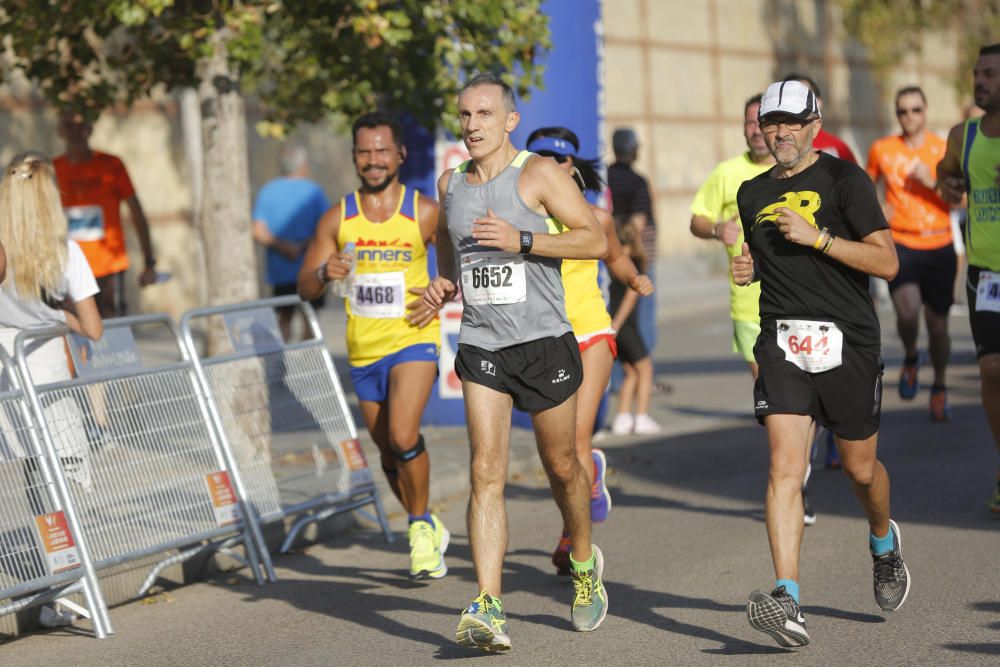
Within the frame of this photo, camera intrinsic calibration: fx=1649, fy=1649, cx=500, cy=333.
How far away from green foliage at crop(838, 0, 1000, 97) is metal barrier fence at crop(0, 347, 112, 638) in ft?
91.8

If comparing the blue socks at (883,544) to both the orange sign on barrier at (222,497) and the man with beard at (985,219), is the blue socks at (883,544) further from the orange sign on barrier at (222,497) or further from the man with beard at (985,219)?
the orange sign on barrier at (222,497)

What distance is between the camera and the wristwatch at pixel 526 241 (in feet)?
19.1

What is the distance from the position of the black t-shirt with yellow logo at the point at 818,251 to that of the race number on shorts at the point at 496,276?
0.88 m

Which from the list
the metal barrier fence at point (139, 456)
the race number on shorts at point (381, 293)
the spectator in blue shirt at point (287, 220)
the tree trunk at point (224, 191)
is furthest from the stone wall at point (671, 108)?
the race number on shorts at point (381, 293)

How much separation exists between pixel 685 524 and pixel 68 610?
3.13m

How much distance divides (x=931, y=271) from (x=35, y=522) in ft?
21.0

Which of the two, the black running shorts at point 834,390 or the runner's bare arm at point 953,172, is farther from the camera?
the runner's bare arm at point 953,172

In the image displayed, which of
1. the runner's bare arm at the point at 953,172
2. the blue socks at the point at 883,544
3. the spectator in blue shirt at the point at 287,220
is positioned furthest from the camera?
the spectator in blue shirt at the point at 287,220

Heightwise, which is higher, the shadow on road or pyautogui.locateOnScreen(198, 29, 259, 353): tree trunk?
pyautogui.locateOnScreen(198, 29, 259, 353): tree trunk

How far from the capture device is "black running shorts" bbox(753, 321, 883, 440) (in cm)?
592

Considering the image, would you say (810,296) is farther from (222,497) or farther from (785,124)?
(222,497)

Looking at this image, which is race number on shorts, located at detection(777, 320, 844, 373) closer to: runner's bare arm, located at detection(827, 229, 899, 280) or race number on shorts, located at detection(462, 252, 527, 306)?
runner's bare arm, located at detection(827, 229, 899, 280)

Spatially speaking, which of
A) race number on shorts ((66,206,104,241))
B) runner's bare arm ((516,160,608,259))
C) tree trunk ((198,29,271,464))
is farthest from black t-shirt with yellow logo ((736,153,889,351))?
race number on shorts ((66,206,104,241))

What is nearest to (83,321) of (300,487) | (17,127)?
(300,487)
